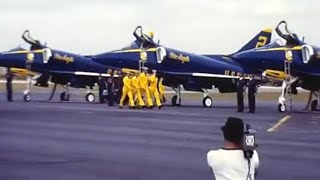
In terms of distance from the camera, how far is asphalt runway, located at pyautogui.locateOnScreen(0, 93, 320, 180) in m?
12.8

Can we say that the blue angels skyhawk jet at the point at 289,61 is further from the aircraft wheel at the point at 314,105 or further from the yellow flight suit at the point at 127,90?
the yellow flight suit at the point at 127,90

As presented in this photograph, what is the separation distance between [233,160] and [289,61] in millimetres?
28303

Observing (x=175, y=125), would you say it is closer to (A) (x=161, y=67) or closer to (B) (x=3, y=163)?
(B) (x=3, y=163)

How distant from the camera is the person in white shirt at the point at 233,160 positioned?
6.02 metres

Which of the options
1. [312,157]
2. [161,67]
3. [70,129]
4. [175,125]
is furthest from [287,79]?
[312,157]

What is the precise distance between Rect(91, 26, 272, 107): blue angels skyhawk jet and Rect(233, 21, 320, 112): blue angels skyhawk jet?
515 centimetres

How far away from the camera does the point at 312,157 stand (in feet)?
50.0

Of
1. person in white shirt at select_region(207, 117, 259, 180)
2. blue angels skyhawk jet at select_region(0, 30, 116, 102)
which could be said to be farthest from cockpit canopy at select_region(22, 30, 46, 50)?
person in white shirt at select_region(207, 117, 259, 180)

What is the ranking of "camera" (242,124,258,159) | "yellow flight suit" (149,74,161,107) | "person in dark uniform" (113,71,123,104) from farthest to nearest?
1. "person in dark uniform" (113,71,123,104)
2. "yellow flight suit" (149,74,161,107)
3. "camera" (242,124,258,159)

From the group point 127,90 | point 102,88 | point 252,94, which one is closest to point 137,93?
point 127,90

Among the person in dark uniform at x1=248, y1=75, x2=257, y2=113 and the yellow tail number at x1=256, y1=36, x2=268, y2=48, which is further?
the yellow tail number at x1=256, y1=36, x2=268, y2=48

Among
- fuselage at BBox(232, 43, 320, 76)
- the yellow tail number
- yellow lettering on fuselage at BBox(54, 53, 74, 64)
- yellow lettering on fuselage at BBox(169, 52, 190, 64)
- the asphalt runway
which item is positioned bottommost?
the asphalt runway

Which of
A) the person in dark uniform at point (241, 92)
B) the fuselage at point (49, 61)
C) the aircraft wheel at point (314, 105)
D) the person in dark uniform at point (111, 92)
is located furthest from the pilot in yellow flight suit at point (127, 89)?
the fuselage at point (49, 61)

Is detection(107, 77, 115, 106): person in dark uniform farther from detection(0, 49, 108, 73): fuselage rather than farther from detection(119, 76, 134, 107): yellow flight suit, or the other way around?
detection(0, 49, 108, 73): fuselage
